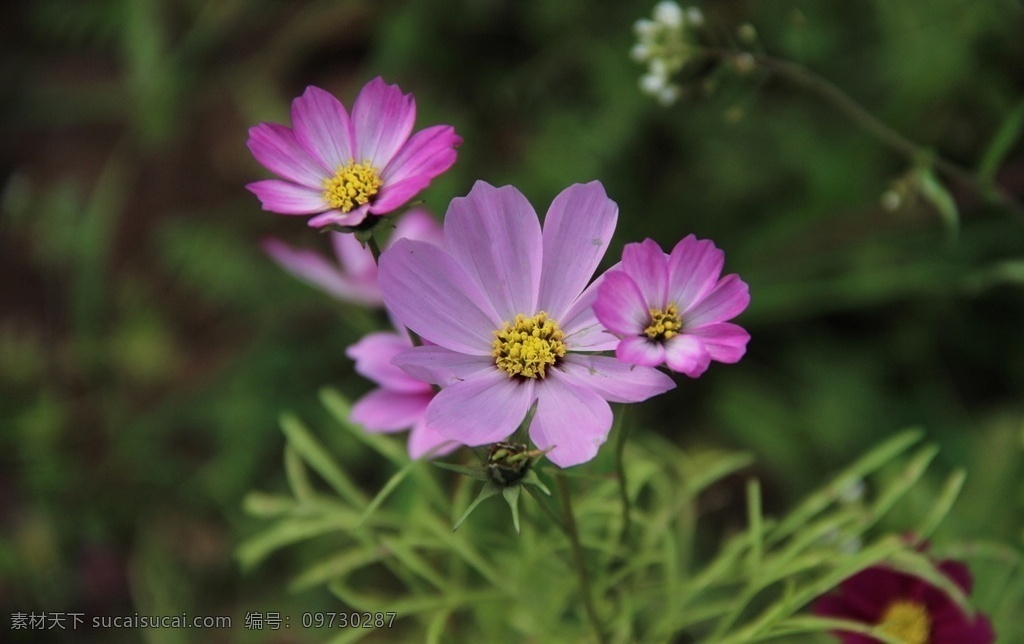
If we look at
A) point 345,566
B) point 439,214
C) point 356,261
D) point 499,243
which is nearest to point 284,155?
point 499,243

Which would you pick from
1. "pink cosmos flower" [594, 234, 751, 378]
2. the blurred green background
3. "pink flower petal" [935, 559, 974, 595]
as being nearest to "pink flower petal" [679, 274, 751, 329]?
"pink cosmos flower" [594, 234, 751, 378]

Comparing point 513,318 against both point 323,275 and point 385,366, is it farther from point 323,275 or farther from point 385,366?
point 323,275

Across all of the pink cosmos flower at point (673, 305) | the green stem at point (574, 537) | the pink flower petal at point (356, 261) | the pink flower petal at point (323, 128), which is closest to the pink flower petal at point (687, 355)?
the pink cosmos flower at point (673, 305)

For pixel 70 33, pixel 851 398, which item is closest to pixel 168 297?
pixel 70 33

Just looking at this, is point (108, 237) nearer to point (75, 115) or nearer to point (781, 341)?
point (75, 115)

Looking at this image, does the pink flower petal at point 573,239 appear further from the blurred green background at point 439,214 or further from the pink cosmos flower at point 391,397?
the blurred green background at point 439,214
